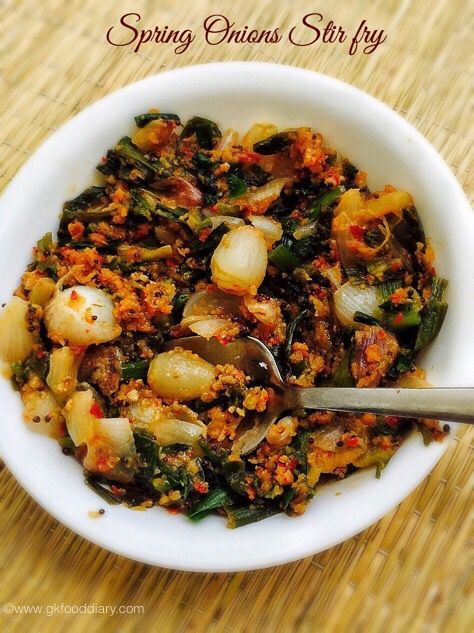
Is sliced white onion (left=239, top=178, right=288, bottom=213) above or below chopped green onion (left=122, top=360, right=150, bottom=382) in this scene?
above

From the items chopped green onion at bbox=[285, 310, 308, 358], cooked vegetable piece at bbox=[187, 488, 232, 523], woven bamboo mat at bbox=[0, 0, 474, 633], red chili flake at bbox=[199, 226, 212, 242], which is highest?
red chili flake at bbox=[199, 226, 212, 242]

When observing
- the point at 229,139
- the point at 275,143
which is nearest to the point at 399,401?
the point at 275,143

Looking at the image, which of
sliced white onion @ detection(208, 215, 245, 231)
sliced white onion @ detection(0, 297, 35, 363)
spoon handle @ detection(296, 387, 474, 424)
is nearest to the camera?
spoon handle @ detection(296, 387, 474, 424)

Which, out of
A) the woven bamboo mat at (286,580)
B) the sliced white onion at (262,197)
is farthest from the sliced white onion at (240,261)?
the woven bamboo mat at (286,580)

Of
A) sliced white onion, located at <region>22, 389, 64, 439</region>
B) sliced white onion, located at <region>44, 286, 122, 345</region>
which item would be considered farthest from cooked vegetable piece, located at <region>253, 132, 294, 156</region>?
sliced white onion, located at <region>22, 389, 64, 439</region>

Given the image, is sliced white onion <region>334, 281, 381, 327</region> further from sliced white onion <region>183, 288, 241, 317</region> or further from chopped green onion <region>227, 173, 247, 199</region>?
chopped green onion <region>227, 173, 247, 199</region>

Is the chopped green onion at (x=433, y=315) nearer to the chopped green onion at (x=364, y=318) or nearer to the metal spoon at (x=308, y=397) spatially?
the chopped green onion at (x=364, y=318)
